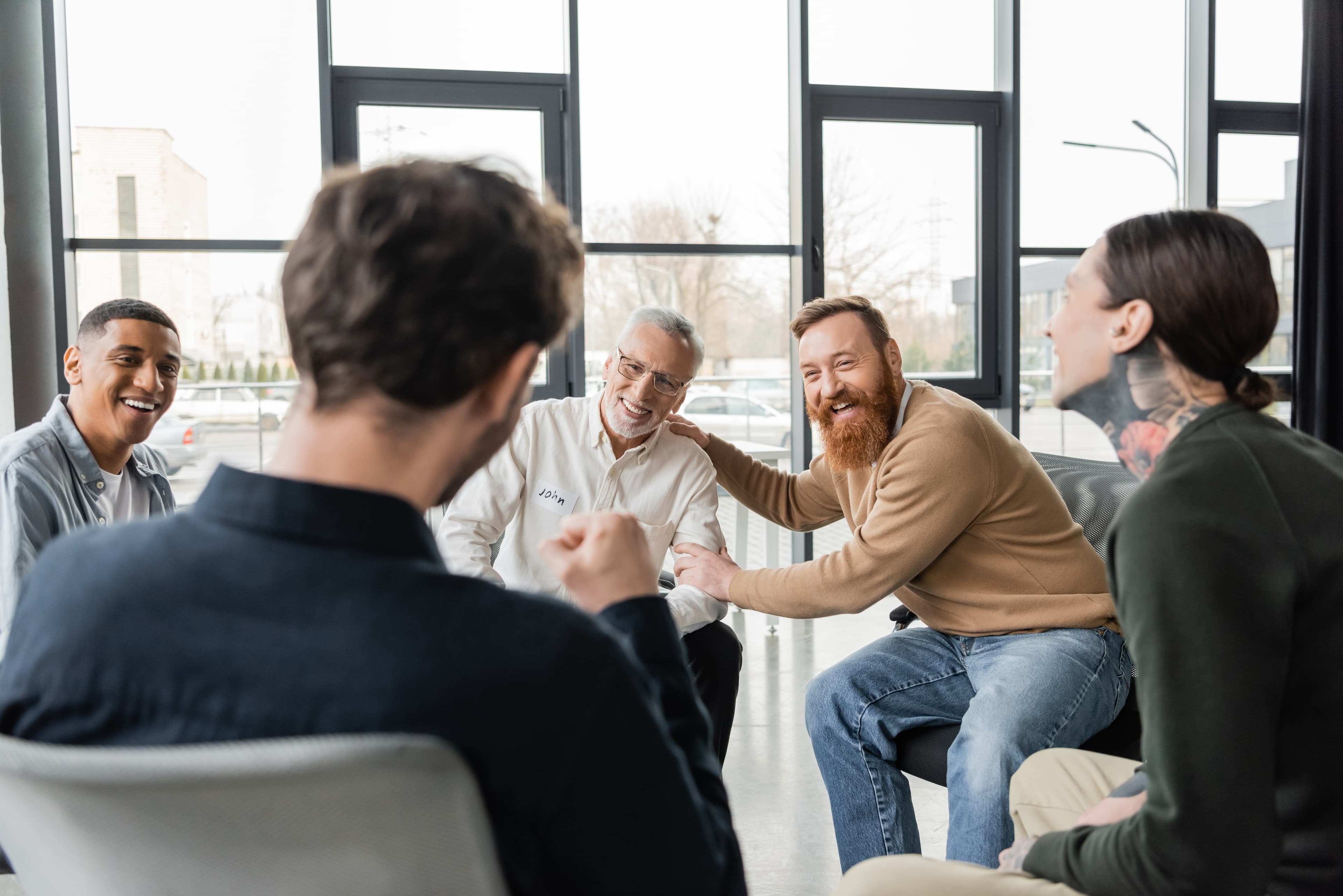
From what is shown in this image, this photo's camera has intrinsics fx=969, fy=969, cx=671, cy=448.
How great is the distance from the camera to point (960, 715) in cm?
202

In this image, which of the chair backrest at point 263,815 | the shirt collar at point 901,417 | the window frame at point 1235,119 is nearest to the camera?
the chair backrest at point 263,815

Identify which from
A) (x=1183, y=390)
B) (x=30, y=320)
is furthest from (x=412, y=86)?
(x=1183, y=390)

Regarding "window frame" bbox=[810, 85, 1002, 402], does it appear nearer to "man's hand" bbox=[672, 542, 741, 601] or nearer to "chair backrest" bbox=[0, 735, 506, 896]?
"man's hand" bbox=[672, 542, 741, 601]

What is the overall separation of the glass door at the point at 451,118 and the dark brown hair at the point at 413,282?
369 cm

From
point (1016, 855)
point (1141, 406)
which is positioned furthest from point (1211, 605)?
point (1016, 855)

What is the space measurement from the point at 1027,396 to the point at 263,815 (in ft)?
16.1

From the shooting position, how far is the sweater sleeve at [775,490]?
262 cm

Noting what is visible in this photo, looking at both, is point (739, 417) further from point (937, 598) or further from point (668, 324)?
point (937, 598)

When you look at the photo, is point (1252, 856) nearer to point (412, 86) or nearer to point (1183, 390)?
point (1183, 390)

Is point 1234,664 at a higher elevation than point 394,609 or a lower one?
lower

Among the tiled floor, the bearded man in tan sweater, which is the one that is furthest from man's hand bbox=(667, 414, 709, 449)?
the tiled floor

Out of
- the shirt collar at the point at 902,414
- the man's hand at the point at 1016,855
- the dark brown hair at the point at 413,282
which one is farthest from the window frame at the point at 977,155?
the dark brown hair at the point at 413,282

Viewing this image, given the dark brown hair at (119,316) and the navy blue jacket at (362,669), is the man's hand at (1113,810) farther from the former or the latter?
the dark brown hair at (119,316)

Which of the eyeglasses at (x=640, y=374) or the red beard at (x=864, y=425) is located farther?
the eyeglasses at (x=640, y=374)
